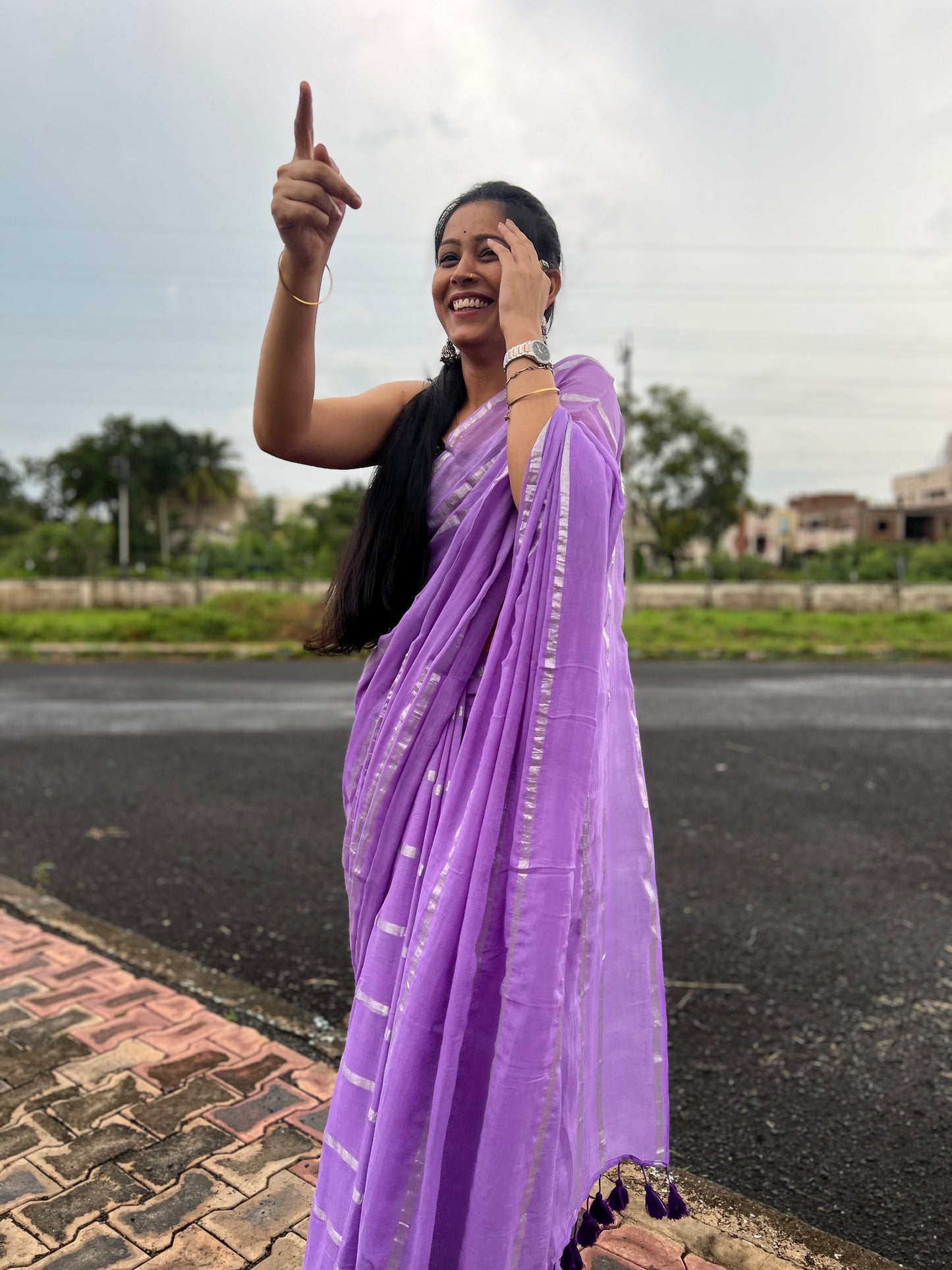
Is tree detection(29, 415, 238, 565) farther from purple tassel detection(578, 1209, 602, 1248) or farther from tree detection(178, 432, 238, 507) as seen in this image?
purple tassel detection(578, 1209, 602, 1248)

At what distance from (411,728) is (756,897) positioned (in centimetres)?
298

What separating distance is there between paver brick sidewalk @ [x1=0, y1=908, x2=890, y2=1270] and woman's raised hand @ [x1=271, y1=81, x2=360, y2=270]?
184cm

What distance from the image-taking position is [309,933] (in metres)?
3.65

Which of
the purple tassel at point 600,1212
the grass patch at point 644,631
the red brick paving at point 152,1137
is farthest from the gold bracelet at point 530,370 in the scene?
the grass patch at point 644,631

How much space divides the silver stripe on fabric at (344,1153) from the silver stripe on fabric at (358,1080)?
0.10 metres

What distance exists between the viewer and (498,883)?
4.68ft

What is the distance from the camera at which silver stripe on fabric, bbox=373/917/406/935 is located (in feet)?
5.01

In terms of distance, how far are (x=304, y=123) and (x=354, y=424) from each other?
49cm

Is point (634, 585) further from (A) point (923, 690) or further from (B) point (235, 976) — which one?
(B) point (235, 976)

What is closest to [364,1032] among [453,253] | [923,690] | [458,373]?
[458,373]

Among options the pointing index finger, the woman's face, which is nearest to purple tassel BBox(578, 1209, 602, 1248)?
the woman's face

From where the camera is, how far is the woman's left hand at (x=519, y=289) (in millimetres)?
1528

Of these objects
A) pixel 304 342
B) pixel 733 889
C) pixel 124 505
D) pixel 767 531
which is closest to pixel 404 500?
pixel 304 342

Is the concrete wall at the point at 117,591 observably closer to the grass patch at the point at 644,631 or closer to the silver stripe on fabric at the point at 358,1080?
the grass patch at the point at 644,631
